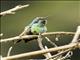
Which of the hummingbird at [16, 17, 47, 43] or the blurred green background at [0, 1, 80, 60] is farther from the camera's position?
the blurred green background at [0, 1, 80, 60]

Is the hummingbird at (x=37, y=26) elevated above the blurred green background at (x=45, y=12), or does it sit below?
above

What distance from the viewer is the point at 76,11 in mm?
1524

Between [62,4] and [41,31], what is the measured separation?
1056mm

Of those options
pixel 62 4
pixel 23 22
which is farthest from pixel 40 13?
pixel 62 4

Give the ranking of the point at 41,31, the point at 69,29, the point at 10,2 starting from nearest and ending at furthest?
1. the point at 41,31
2. the point at 69,29
3. the point at 10,2

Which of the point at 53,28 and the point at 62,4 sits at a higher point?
the point at 62,4

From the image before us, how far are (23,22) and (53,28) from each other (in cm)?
19

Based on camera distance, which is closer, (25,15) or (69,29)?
(69,29)

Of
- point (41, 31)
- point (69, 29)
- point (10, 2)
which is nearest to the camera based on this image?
point (41, 31)

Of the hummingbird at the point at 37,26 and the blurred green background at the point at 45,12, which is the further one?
the blurred green background at the point at 45,12

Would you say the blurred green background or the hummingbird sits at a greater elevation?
the hummingbird

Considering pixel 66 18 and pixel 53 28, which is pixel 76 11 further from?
pixel 53 28

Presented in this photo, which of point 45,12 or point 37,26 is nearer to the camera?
point 37,26

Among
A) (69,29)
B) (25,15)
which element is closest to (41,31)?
(69,29)
